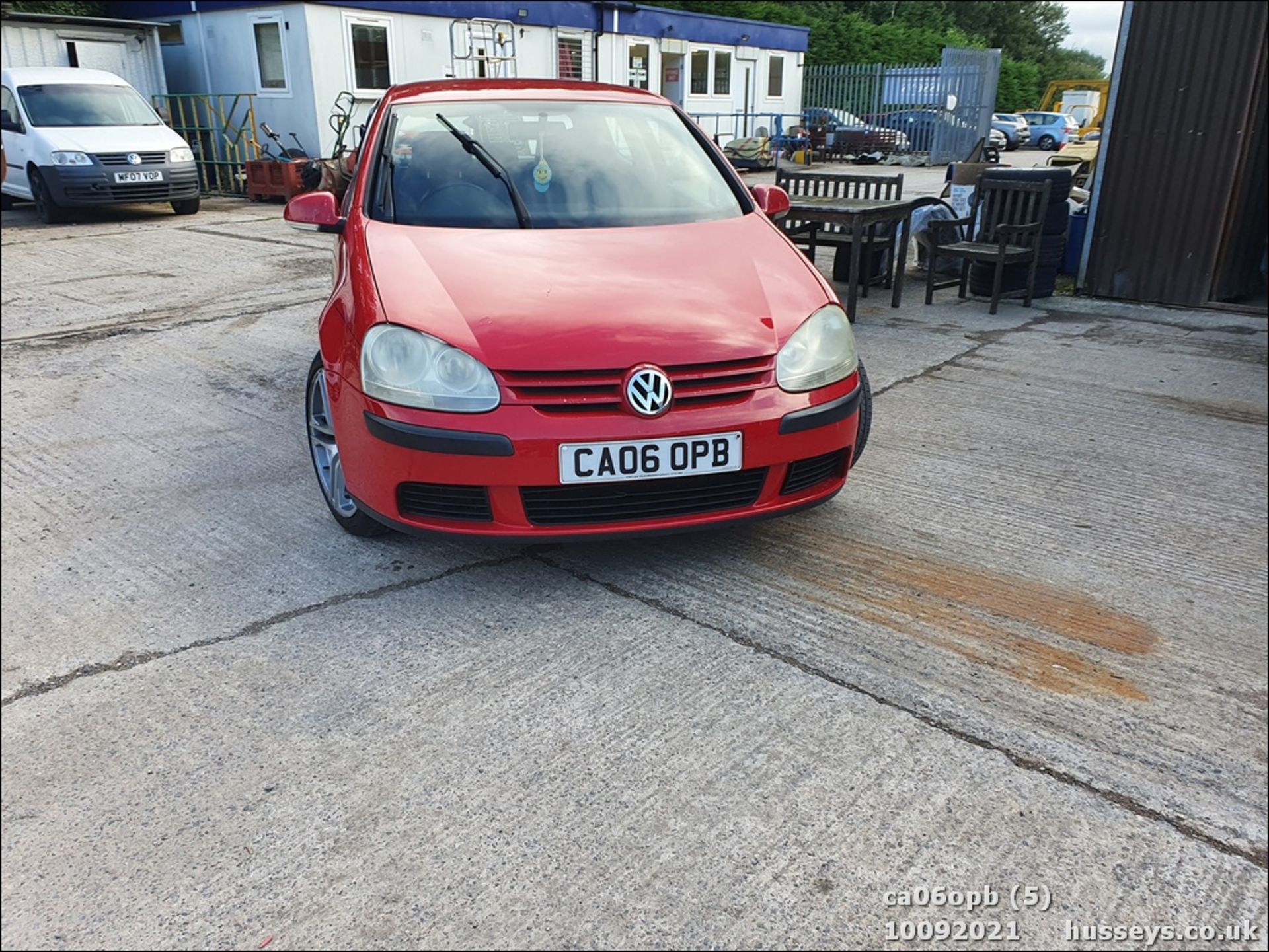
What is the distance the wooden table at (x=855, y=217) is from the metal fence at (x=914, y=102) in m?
20.7

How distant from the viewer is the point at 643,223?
3.60 m

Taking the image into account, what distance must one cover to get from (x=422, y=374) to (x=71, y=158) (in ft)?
39.6

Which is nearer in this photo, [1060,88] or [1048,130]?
[1048,130]

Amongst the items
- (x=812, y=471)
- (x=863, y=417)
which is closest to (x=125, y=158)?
(x=863, y=417)

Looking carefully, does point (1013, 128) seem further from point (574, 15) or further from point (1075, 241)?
point (1075, 241)

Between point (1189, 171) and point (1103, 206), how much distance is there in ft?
2.12

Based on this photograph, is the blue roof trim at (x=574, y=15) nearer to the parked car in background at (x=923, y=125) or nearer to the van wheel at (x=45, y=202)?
the parked car in background at (x=923, y=125)

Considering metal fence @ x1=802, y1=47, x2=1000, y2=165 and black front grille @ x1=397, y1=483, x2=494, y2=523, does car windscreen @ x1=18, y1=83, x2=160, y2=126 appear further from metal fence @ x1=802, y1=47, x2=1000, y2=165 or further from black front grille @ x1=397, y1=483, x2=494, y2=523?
metal fence @ x1=802, y1=47, x2=1000, y2=165

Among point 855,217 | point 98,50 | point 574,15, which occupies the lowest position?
point 855,217

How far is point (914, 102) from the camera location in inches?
1145

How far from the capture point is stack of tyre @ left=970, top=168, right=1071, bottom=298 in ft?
24.9

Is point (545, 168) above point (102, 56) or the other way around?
the other way around

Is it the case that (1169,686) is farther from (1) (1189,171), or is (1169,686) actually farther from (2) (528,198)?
(1) (1189,171)

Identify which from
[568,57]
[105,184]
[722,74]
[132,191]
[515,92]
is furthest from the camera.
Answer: [722,74]
